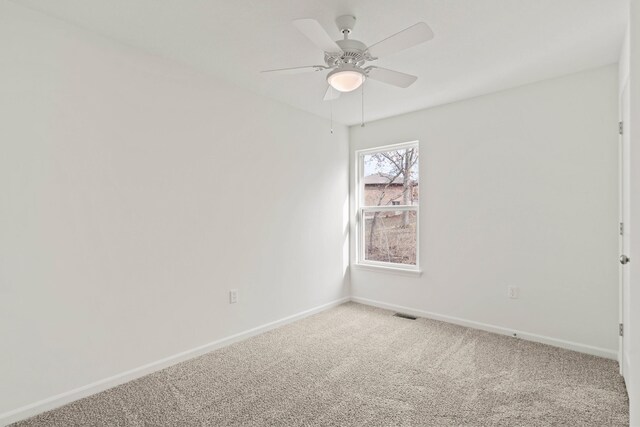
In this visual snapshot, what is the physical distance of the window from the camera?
409cm

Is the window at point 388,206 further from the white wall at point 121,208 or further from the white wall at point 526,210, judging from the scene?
the white wall at point 121,208

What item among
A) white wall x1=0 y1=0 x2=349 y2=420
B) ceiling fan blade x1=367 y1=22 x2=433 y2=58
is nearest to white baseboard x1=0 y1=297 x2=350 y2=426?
white wall x1=0 y1=0 x2=349 y2=420

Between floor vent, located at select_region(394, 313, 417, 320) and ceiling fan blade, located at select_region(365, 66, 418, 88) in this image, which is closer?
ceiling fan blade, located at select_region(365, 66, 418, 88)

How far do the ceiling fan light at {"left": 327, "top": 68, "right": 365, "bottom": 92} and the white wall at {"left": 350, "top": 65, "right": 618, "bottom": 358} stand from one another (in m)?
1.89

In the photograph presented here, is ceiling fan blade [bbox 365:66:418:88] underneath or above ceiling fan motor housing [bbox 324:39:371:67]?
underneath

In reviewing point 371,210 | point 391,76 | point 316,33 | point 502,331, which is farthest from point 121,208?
point 502,331

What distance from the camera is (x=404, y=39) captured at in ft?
6.01

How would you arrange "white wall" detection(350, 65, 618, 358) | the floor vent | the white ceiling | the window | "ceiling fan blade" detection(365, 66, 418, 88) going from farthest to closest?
the window, the floor vent, "white wall" detection(350, 65, 618, 358), "ceiling fan blade" detection(365, 66, 418, 88), the white ceiling

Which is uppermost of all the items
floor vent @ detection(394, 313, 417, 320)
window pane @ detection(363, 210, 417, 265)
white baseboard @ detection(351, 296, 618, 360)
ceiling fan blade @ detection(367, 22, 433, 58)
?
ceiling fan blade @ detection(367, 22, 433, 58)

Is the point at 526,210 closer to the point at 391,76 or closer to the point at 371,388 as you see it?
the point at 391,76

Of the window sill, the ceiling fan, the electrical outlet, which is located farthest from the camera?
the window sill

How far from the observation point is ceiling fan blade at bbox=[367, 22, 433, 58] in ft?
5.63

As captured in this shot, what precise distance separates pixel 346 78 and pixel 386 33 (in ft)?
1.67

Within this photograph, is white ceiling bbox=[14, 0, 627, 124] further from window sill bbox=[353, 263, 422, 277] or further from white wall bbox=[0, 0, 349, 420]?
window sill bbox=[353, 263, 422, 277]
